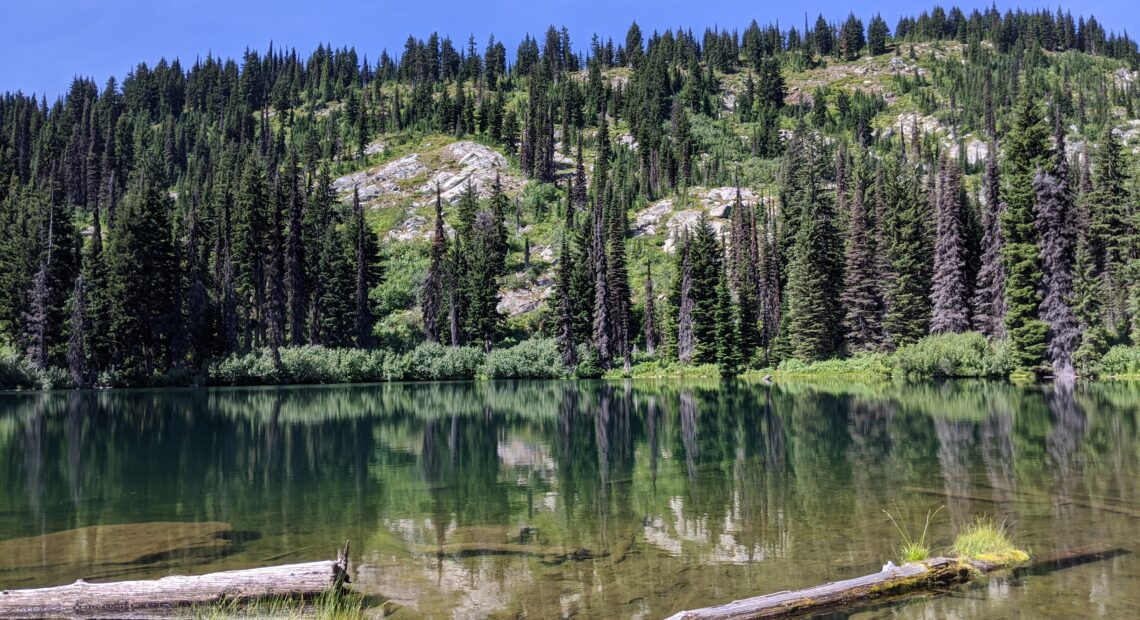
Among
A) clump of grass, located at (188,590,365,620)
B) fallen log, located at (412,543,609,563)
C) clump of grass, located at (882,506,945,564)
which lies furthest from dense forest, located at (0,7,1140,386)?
clump of grass, located at (188,590,365,620)

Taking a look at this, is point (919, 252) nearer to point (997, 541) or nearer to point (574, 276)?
point (574, 276)

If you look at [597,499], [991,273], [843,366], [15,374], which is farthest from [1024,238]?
[15,374]

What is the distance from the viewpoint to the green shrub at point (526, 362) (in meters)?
78.4

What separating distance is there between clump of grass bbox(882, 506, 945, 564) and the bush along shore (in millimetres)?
47706

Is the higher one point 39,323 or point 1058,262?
point 39,323

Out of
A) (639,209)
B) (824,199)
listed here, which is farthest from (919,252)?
(639,209)

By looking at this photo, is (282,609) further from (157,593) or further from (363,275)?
(363,275)

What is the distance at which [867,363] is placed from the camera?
2662 inches

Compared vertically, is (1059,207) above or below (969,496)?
above

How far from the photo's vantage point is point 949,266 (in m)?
64.2

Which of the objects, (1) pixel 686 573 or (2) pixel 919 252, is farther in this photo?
(2) pixel 919 252

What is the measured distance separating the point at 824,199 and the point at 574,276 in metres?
30.1

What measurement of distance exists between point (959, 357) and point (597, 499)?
52.7 m

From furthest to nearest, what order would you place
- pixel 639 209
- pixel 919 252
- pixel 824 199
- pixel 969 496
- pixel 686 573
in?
1. pixel 639 209
2. pixel 824 199
3. pixel 919 252
4. pixel 969 496
5. pixel 686 573
